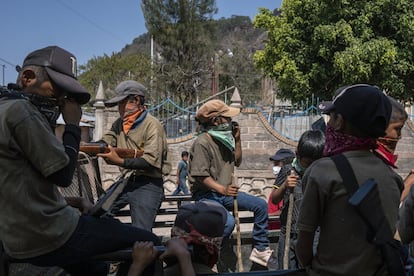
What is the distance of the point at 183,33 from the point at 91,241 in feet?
127

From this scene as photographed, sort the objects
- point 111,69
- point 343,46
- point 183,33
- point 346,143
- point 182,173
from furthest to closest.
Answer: point 111,69 → point 183,33 → point 343,46 → point 182,173 → point 346,143

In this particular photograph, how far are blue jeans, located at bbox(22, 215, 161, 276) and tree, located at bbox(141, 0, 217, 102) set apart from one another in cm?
3675

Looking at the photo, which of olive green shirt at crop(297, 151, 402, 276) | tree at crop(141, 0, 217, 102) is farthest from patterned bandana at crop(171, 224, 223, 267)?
tree at crop(141, 0, 217, 102)

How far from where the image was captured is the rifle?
A: 3691 millimetres

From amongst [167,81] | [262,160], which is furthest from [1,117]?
[167,81]

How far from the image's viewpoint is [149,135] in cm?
426

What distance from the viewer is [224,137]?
13.7ft

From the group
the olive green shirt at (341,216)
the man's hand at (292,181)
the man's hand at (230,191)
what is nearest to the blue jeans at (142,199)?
the man's hand at (230,191)

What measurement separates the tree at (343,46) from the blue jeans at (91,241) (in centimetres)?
1694

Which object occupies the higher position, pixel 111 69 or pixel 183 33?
pixel 183 33

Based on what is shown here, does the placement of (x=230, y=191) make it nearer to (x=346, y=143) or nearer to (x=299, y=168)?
(x=299, y=168)

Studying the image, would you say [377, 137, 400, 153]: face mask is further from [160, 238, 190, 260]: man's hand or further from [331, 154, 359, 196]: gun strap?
[160, 238, 190, 260]: man's hand

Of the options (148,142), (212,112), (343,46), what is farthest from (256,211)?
(343,46)

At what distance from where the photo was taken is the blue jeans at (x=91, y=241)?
2.00 meters
